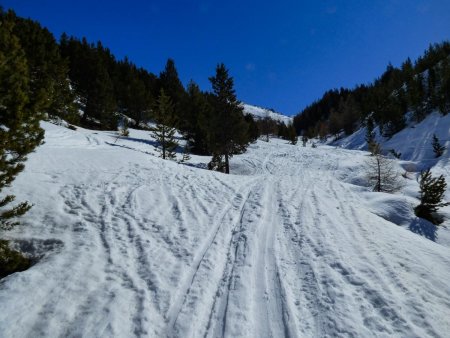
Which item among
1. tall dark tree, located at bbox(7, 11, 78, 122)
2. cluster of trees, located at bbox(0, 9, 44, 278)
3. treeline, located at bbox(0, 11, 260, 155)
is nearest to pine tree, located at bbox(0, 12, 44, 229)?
cluster of trees, located at bbox(0, 9, 44, 278)

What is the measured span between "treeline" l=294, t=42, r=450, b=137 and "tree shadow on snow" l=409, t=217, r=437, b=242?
144 feet

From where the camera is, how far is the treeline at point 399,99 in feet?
170

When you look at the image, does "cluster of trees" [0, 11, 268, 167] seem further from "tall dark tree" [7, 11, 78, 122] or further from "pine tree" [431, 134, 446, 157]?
"pine tree" [431, 134, 446, 157]

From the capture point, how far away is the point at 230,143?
102 feet

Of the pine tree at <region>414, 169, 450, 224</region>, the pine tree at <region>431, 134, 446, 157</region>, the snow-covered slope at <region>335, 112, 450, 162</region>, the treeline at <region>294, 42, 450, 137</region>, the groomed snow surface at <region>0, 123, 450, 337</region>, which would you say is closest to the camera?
the groomed snow surface at <region>0, 123, 450, 337</region>

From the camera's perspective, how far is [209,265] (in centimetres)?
786

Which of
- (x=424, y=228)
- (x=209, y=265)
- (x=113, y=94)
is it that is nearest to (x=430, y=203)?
(x=424, y=228)

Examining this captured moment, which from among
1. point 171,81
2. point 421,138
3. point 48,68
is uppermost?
point 171,81

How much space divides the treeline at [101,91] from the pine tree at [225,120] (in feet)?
0.37

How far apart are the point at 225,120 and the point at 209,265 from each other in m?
24.6

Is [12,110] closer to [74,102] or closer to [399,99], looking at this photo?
[74,102]

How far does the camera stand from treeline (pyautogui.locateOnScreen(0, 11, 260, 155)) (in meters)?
29.3

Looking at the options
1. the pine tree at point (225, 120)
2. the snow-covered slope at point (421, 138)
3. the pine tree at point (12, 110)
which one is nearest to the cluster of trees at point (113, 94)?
the pine tree at point (225, 120)

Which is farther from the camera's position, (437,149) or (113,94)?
(113,94)
